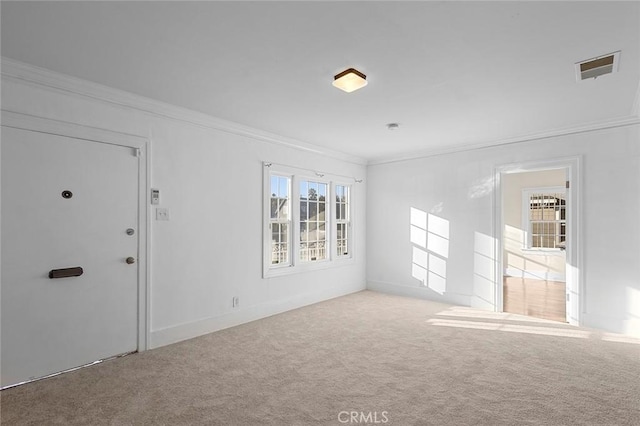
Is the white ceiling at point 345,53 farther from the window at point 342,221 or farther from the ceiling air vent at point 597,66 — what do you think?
the window at point 342,221

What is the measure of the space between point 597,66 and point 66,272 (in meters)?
4.79

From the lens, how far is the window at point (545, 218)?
24.1ft

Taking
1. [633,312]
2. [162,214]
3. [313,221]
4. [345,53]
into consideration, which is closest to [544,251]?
[633,312]

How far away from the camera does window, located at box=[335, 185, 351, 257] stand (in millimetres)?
5871

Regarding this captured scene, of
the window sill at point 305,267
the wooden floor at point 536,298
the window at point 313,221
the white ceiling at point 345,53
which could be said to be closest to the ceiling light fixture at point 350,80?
the white ceiling at point 345,53

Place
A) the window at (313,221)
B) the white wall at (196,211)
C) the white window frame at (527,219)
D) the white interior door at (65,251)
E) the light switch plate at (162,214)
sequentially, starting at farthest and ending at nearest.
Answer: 1. the white window frame at (527,219)
2. the window at (313,221)
3. the light switch plate at (162,214)
4. the white wall at (196,211)
5. the white interior door at (65,251)

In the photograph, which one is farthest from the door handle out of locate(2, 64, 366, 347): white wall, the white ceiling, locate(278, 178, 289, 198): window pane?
locate(278, 178, 289, 198): window pane

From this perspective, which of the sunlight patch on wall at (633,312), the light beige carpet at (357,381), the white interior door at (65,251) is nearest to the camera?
the light beige carpet at (357,381)

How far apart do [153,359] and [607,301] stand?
524 cm

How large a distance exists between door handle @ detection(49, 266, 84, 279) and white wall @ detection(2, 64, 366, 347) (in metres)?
0.63

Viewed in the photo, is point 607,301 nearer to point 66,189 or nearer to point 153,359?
point 153,359

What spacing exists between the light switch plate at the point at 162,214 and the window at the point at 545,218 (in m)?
7.75

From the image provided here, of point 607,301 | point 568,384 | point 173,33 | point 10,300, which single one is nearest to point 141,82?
point 173,33

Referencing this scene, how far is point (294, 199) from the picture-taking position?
16.3ft
